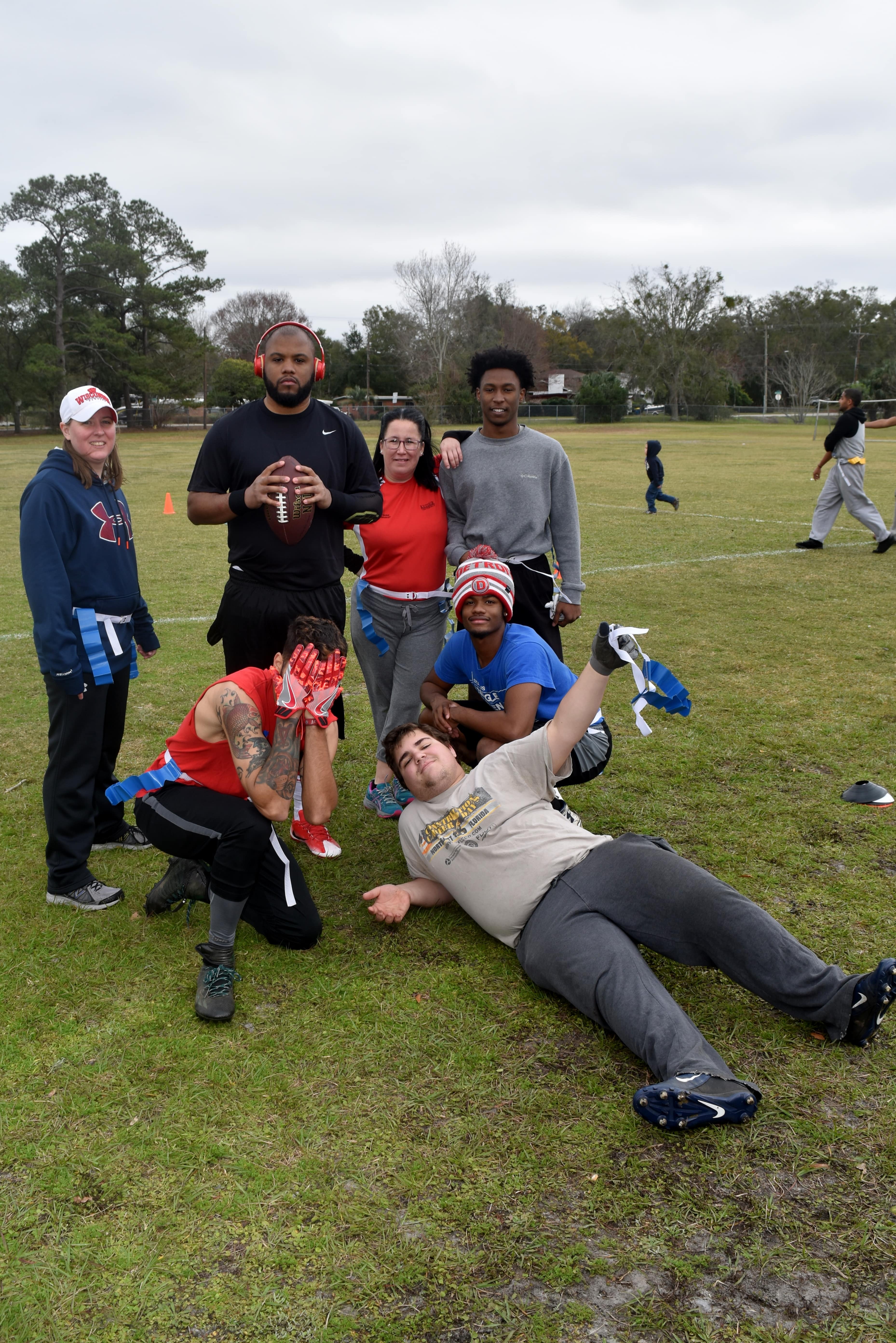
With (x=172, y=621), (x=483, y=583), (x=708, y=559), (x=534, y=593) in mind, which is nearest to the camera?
(x=483, y=583)

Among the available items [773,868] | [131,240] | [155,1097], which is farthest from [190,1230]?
[131,240]

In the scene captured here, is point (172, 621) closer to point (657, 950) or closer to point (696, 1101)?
point (657, 950)

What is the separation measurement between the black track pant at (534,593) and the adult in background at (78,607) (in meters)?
1.74

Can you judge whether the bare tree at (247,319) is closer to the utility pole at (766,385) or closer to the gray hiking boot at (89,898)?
the utility pole at (766,385)

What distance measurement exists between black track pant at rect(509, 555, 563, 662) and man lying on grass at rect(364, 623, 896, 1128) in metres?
1.10

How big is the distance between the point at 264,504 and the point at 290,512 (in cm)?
11

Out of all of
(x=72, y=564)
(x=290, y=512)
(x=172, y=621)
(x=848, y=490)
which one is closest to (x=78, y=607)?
(x=72, y=564)

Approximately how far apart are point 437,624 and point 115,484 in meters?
1.62

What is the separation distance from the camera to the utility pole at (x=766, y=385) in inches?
2774

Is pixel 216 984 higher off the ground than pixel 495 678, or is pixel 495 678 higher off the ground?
pixel 495 678

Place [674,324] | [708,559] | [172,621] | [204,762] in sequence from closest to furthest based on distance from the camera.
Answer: [204,762] → [172,621] → [708,559] → [674,324]

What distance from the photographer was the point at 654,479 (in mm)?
17328

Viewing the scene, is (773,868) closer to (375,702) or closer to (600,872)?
(600,872)

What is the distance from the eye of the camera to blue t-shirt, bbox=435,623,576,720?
13.8 feet
